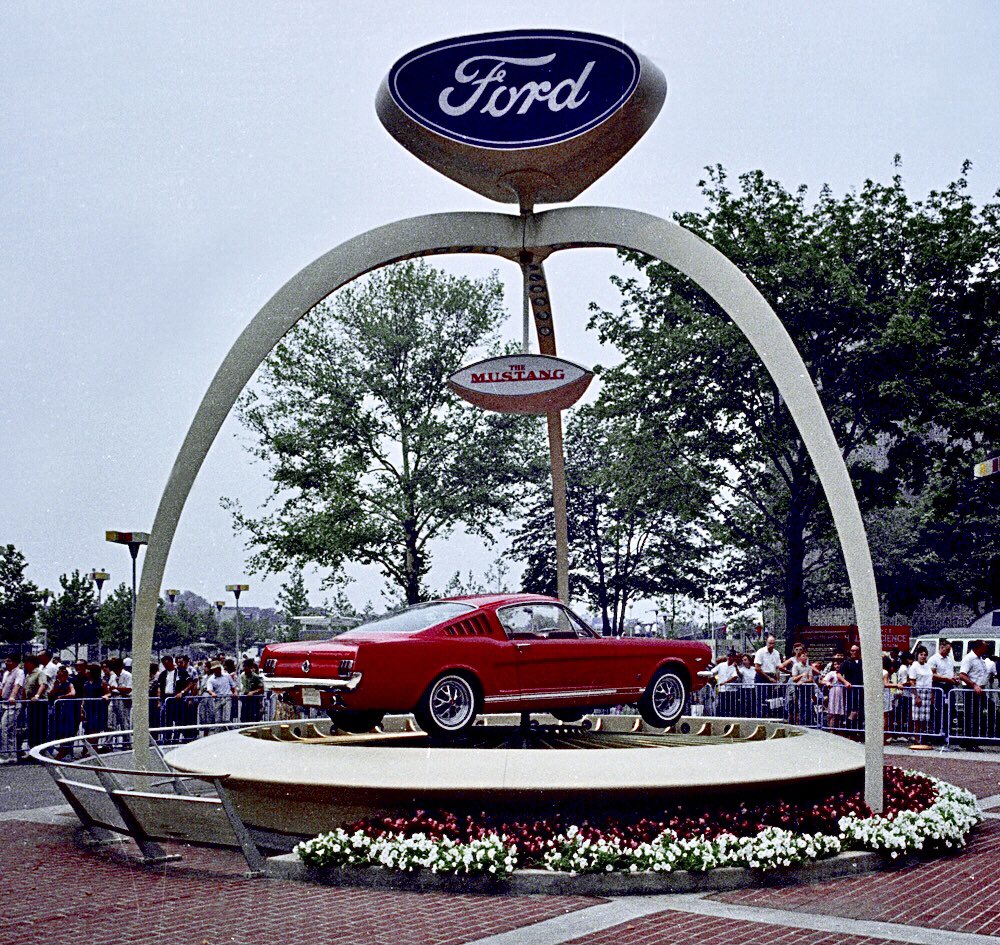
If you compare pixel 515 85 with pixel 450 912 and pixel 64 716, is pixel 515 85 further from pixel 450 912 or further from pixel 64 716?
pixel 64 716

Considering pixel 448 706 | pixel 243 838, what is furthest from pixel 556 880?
pixel 243 838

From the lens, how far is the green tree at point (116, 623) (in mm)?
75438

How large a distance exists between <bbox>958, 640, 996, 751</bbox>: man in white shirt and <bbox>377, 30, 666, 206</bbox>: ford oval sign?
13.1 m

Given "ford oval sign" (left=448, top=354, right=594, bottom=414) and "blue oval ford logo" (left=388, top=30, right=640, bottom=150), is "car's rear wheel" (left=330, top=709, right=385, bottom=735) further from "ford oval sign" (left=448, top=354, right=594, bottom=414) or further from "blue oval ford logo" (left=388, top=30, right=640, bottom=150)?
"blue oval ford logo" (left=388, top=30, right=640, bottom=150)

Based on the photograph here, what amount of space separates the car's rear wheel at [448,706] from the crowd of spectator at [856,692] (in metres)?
10.7

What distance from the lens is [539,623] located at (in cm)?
1306

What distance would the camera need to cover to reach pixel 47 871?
10.6 meters

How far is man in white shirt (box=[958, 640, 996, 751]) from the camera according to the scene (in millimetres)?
21766

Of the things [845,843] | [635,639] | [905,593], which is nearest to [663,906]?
[845,843]

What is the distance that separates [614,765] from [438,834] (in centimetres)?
166

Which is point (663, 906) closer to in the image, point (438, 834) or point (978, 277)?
point (438, 834)

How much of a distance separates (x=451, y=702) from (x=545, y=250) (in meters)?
5.09

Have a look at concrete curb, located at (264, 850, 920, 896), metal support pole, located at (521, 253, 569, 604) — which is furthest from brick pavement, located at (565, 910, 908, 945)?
metal support pole, located at (521, 253, 569, 604)

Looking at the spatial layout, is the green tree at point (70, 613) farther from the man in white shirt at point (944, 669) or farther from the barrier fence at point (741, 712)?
the man in white shirt at point (944, 669)
